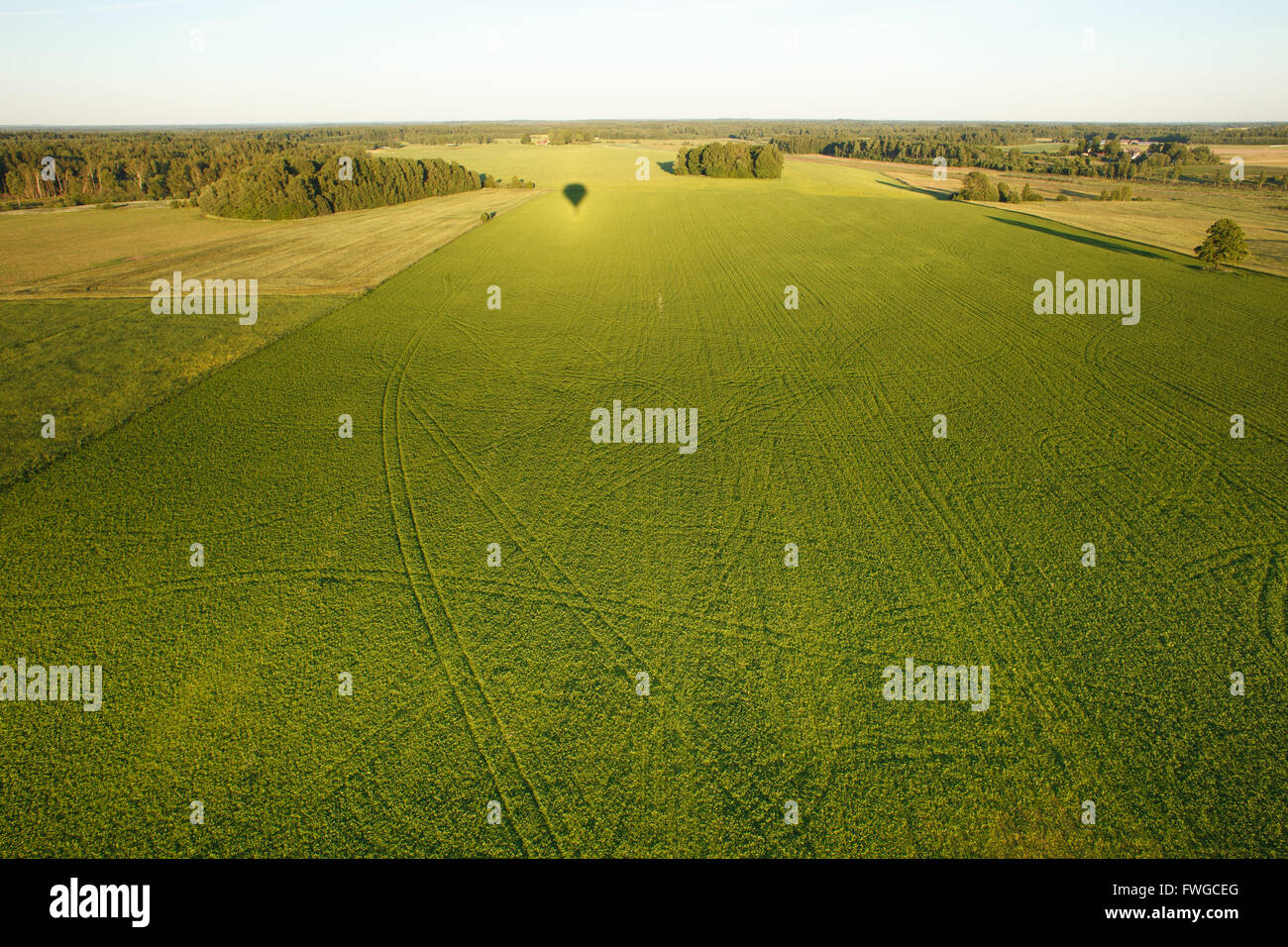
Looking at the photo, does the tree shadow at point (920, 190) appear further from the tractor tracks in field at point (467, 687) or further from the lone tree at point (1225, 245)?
the tractor tracks in field at point (467, 687)

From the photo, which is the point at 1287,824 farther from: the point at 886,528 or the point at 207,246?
the point at 207,246

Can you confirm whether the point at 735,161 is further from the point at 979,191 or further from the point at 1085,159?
the point at 1085,159

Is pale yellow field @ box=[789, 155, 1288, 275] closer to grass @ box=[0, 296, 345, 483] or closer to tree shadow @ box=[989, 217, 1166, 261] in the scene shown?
tree shadow @ box=[989, 217, 1166, 261]

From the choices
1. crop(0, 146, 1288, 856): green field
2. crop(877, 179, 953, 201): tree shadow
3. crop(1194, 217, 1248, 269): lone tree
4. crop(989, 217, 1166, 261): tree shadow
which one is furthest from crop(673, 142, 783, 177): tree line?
crop(0, 146, 1288, 856): green field

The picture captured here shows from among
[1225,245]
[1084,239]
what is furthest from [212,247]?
[1225,245]

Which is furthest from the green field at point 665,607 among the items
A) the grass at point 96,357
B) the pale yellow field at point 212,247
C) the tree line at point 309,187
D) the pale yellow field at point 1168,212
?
the tree line at point 309,187
